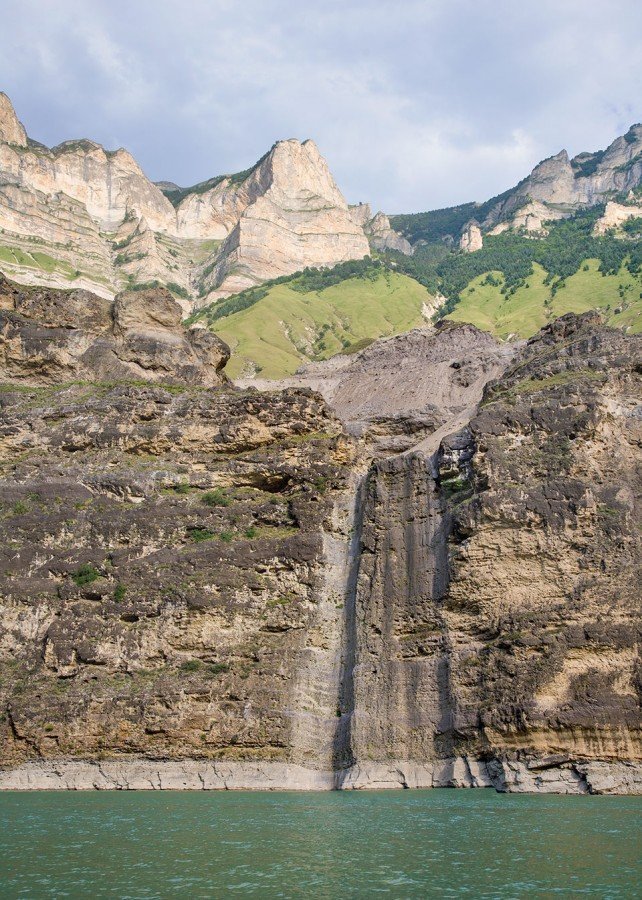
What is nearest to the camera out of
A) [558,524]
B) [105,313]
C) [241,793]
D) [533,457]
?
[241,793]

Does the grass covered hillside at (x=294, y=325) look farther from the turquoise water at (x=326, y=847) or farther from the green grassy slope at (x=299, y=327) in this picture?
the turquoise water at (x=326, y=847)

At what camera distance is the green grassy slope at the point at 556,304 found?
16338 centimetres

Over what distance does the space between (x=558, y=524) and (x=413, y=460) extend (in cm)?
1118

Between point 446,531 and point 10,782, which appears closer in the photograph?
point 10,782

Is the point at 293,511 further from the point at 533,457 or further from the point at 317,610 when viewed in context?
the point at 533,457

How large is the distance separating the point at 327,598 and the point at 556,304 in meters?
142

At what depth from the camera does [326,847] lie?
2673 cm

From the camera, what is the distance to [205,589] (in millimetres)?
50375

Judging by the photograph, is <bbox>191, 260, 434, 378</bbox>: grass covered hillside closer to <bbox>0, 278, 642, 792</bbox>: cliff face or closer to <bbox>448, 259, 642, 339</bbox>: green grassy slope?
<bbox>448, 259, 642, 339</bbox>: green grassy slope

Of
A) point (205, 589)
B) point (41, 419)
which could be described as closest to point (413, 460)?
point (205, 589)

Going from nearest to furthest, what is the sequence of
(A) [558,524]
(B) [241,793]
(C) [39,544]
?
(B) [241,793] < (A) [558,524] < (C) [39,544]

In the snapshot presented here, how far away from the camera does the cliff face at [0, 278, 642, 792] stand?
42.3m

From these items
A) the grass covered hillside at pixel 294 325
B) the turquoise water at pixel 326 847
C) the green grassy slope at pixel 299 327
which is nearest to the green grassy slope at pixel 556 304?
the grass covered hillside at pixel 294 325

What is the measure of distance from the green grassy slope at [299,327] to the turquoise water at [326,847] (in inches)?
4064
